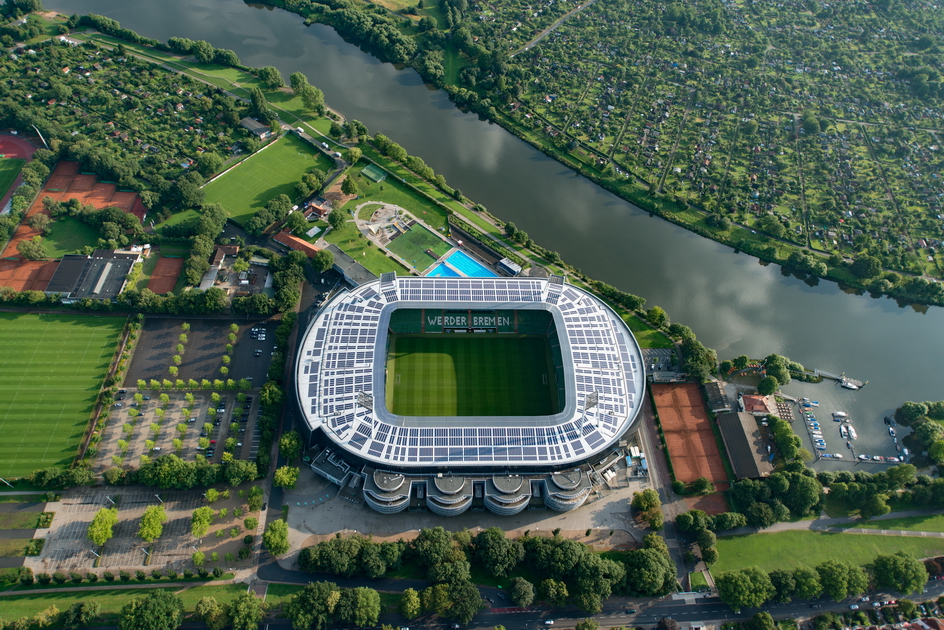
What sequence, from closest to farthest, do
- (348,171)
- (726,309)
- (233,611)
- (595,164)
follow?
1. (233,611)
2. (726,309)
3. (348,171)
4. (595,164)

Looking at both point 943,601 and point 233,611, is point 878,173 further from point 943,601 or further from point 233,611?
point 233,611

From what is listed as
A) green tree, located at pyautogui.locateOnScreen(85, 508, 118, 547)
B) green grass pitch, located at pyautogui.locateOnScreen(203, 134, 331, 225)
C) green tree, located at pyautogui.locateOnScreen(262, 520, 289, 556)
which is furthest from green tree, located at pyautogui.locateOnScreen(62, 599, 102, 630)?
green grass pitch, located at pyautogui.locateOnScreen(203, 134, 331, 225)

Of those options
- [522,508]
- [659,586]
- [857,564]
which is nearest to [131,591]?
[522,508]

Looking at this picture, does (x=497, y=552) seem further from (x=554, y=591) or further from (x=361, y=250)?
(x=361, y=250)

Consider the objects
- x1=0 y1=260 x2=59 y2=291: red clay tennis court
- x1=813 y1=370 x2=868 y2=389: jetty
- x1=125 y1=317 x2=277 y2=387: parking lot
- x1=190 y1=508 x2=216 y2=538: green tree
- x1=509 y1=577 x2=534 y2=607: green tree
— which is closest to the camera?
x1=509 y1=577 x2=534 y2=607: green tree

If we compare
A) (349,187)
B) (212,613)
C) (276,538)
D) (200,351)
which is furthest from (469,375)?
(349,187)

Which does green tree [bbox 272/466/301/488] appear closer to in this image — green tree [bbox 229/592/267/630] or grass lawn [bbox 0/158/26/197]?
green tree [bbox 229/592/267/630]
